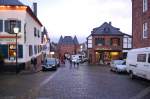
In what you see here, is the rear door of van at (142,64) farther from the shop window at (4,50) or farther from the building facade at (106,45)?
the building facade at (106,45)

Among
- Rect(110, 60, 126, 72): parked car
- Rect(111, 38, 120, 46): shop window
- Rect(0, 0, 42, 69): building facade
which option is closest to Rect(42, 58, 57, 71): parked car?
Rect(0, 0, 42, 69): building facade

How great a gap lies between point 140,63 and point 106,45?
59.5m

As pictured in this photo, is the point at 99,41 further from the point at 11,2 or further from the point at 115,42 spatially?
the point at 11,2

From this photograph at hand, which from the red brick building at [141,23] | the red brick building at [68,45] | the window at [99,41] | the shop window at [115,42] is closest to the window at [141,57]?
the red brick building at [141,23]

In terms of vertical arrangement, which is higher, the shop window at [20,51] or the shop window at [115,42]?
the shop window at [115,42]

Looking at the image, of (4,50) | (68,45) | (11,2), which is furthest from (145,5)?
(68,45)

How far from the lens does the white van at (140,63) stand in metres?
25.9

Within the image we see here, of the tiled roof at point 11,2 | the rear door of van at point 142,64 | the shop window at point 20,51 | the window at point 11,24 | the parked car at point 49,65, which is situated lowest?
the parked car at point 49,65

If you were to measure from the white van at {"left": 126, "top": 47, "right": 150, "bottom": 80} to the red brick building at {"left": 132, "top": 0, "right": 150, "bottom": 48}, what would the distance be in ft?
33.5

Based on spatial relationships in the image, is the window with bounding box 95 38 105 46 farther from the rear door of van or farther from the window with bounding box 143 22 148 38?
the rear door of van

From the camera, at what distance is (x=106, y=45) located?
87188mm

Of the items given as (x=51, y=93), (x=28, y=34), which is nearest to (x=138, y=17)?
(x=28, y=34)

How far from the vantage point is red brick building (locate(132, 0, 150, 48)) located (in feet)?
137

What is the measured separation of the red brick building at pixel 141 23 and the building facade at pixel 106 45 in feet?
125
